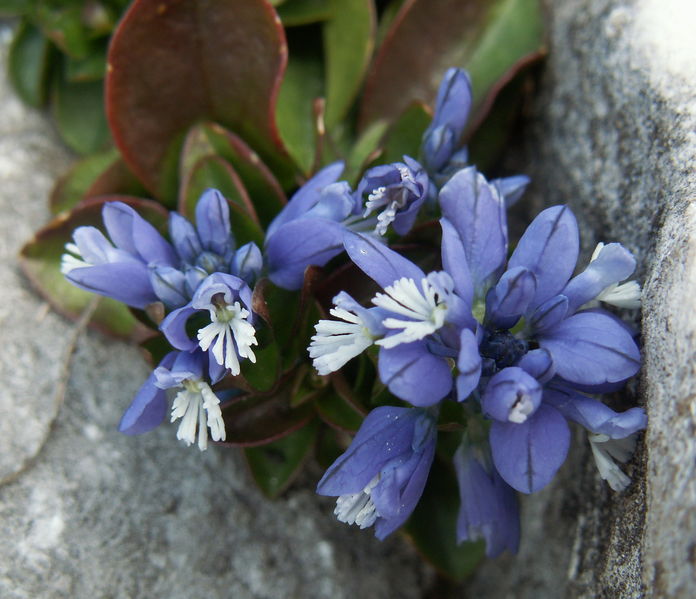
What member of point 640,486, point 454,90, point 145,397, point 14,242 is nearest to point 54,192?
point 14,242

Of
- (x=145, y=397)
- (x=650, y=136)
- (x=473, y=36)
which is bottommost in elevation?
(x=145, y=397)

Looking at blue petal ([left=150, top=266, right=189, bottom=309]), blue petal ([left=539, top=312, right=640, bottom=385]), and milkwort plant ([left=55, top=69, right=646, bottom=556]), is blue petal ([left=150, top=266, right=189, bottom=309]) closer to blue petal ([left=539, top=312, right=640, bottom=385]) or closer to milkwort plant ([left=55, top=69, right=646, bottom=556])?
milkwort plant ([left=55, top=69, right=646, bottom=556])

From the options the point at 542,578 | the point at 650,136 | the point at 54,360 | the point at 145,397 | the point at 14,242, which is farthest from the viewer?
the point at 14,242

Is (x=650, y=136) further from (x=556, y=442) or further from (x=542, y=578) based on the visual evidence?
(x=542, y=578)

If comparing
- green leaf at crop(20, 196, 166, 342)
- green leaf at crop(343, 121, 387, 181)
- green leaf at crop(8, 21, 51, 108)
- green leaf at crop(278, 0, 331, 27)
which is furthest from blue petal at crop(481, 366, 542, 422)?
green leaf at crop(8, 21, 51, 108)

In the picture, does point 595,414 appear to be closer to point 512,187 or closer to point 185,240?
point 512,187

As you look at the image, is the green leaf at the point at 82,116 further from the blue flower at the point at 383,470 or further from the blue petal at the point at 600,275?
the blue petal at the point at 600,275

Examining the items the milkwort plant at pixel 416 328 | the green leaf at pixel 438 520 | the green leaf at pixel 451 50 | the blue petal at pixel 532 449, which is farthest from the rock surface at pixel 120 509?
the green leaf at pixel 451 50
